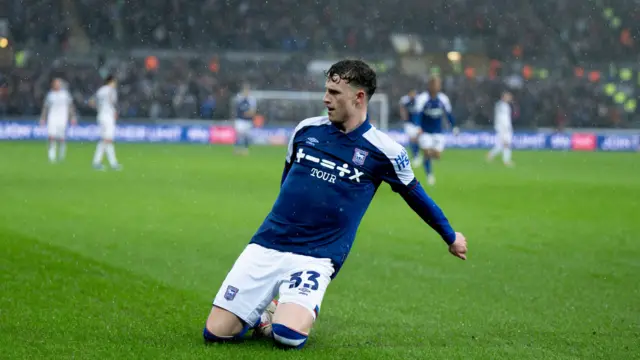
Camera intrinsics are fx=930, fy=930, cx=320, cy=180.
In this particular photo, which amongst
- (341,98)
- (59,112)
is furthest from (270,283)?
(59,112)

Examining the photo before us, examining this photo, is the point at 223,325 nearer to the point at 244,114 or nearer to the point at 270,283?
the point at 270,283

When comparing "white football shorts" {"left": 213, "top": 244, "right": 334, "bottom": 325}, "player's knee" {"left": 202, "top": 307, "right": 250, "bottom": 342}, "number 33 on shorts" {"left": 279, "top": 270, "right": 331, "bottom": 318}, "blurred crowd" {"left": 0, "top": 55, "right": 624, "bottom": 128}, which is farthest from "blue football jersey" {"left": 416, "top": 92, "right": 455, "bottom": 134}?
"blurred crowd" {"left": 0, "top": 55, "right": 624, "bottom": 128}

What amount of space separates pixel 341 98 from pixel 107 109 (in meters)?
18.8

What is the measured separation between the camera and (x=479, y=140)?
40.4 m

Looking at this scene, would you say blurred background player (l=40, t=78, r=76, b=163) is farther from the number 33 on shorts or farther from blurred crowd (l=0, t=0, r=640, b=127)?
the number 33 on shorts

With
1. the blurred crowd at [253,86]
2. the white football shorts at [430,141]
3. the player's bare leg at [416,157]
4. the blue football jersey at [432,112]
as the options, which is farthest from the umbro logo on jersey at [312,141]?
the blurred crowd at [253,86]

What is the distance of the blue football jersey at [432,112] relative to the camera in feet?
72.7

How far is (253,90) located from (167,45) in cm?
517

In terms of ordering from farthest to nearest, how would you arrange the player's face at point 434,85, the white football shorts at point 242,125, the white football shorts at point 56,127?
the white football shorts at point 242,125
the white football shorts at point 56,127
the player's face at point 434,85

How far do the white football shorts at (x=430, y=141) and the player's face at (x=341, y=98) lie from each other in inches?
611

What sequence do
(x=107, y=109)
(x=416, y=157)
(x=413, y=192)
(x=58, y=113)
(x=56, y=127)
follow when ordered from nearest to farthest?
(x=413, y=192), (x=107, y=109), (x=56, y=127), (x=58, y=113), (x=416, y=157)

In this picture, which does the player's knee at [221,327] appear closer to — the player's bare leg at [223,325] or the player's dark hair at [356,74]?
the player's bare leg at [223,325]

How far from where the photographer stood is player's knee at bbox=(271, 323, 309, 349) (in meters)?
6.02

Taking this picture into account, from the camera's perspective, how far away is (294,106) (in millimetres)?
40531
